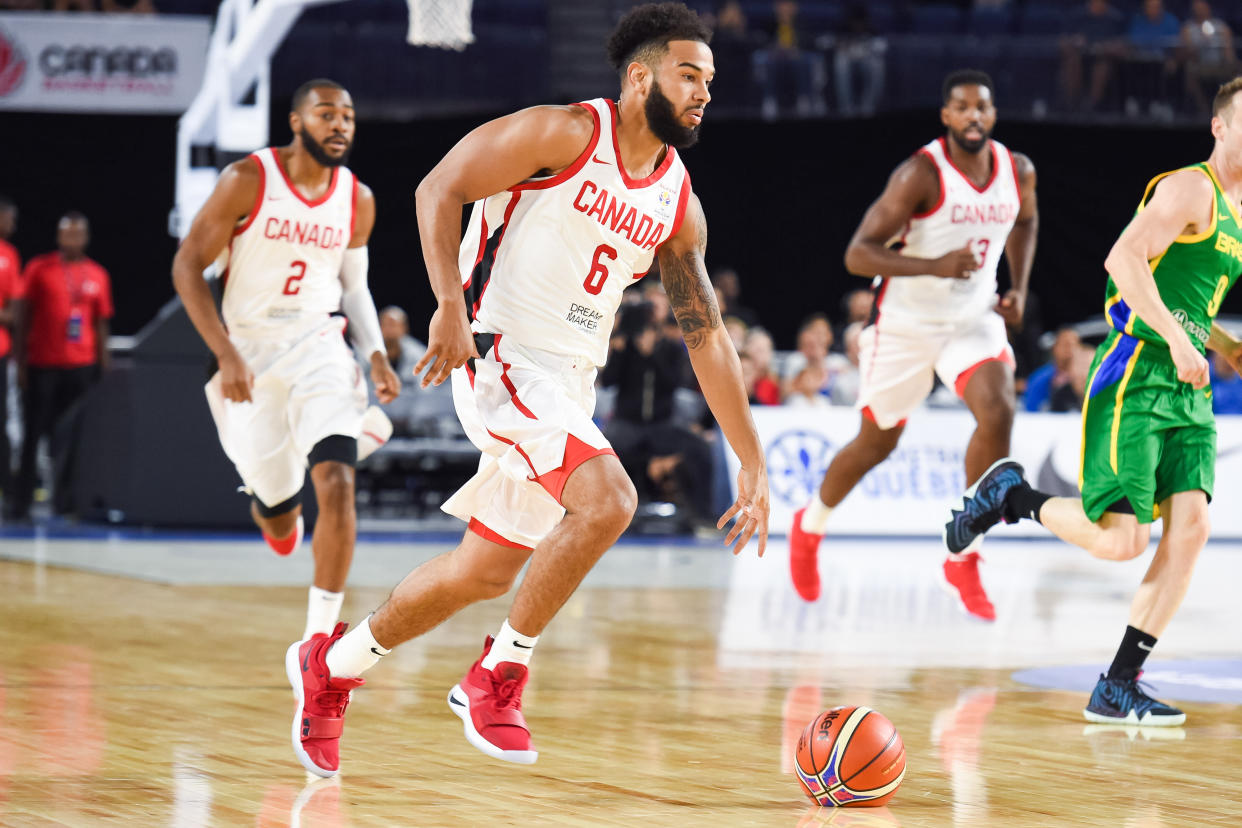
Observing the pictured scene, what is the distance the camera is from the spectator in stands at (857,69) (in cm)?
1889

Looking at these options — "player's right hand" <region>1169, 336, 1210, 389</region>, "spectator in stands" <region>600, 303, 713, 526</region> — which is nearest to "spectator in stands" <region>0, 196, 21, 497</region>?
"spectator in stands" <region>600, 303, 713, 526</region>

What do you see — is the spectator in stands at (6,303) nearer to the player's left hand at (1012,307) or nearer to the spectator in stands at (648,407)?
the spectator in stands at (648,407)

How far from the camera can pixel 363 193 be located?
6906 millimetres

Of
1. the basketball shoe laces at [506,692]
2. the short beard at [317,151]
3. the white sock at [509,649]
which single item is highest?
the short beard at [317,151]

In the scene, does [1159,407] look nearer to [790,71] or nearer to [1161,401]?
[1161,401]

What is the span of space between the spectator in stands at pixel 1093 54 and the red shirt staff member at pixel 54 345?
1106cm

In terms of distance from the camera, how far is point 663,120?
14.9 ft

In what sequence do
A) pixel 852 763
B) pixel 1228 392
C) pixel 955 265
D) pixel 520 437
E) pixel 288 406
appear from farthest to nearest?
pixel 1228 392
pixel 955 265
pixel 288 406
pixel 520 437
pixel 852 763

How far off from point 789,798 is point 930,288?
3.89 meters

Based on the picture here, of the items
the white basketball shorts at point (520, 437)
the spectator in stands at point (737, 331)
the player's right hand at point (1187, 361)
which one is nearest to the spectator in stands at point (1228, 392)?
the spectator in stands at point (737, 331)

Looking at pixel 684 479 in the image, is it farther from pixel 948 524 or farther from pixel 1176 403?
pixel 1176 403

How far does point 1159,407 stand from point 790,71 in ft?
45.5

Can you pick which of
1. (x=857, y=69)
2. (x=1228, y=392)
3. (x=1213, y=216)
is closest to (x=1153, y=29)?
(x=857, y=69)

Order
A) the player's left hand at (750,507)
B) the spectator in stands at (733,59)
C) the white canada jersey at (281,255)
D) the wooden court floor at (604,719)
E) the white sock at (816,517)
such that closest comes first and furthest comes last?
the wooden court floor at (604,719)
the player's left hand at (750,507)
the white canada jersey at (281,255)
the white sock at (816,517)
the spectator in stands at (733,59)
